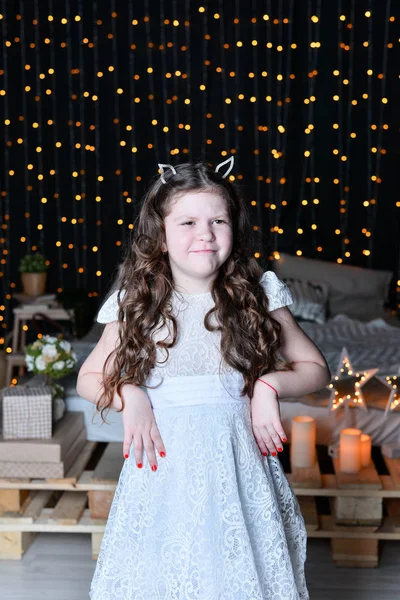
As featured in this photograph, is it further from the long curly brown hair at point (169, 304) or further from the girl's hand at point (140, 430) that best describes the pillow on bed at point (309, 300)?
the girl's hand at point (140, 430)

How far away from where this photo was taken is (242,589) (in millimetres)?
1640

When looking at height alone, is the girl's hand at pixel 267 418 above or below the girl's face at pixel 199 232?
below

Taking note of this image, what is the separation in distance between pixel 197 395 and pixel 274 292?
259 millimetres

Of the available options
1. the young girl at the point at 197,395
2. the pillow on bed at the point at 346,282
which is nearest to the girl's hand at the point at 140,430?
the young girl at the point at 197,395

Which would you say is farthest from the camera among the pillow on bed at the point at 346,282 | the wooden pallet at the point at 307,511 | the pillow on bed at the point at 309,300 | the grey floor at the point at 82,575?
the pillow on bed at the point at 346,282

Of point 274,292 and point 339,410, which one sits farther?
point 339,410

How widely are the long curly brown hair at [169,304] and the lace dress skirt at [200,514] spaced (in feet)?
0.22

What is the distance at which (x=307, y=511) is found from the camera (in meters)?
2.98

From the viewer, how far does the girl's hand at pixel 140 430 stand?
1572 mm

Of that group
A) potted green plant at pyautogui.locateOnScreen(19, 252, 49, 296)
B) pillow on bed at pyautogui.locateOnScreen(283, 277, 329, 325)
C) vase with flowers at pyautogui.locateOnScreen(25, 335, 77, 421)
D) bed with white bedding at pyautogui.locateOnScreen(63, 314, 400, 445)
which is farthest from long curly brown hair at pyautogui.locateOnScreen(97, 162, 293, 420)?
potted green plant at pyautogui.locateOnScreen(19, 252, 49, 296)

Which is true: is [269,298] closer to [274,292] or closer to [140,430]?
[274,292]

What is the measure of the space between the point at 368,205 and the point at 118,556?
4099 millimetres

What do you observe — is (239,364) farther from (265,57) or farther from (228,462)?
(265,57)

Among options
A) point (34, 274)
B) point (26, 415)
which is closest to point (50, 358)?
point (26, 415)
